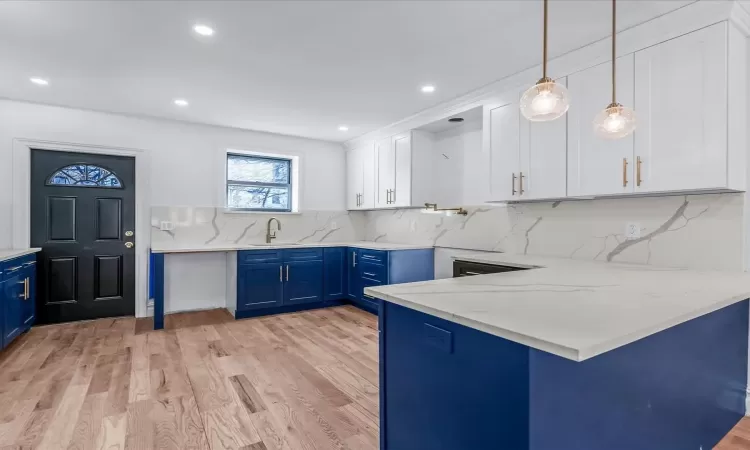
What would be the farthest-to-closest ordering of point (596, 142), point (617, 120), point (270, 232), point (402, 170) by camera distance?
point (270, 232) → point (402, 170) → point (596, 142) → point (617, 120)

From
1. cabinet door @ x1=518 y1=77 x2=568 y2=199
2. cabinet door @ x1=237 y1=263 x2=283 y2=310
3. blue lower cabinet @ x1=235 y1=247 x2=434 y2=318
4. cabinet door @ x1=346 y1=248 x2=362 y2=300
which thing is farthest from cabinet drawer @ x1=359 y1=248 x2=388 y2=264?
cabinet door @ x1=518 y1=77 x2=568 y2=199

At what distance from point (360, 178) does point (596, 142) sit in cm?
348

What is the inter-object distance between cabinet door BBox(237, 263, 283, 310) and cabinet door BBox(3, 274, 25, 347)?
6.33 feet

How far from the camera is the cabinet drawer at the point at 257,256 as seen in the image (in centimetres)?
448

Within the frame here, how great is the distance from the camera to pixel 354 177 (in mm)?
5816

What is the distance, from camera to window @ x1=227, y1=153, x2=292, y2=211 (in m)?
5.25

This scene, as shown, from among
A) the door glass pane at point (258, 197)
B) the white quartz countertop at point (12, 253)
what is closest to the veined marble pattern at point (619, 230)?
the door glass pane at point (258, 197)

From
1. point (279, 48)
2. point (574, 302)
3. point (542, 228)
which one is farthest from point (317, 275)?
point (574, 302)

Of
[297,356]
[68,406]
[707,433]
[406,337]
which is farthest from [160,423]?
[707,433]

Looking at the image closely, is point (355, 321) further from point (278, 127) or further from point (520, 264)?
point (278, 127)

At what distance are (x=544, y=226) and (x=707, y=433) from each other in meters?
1.84

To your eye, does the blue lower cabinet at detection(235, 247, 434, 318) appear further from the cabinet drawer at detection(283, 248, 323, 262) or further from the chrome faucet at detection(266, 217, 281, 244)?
the chrome faucet at detection(266, 217, 281, 244)

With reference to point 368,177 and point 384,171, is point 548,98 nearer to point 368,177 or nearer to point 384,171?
point 384,171

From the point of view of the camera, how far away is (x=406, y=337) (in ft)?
4.80
